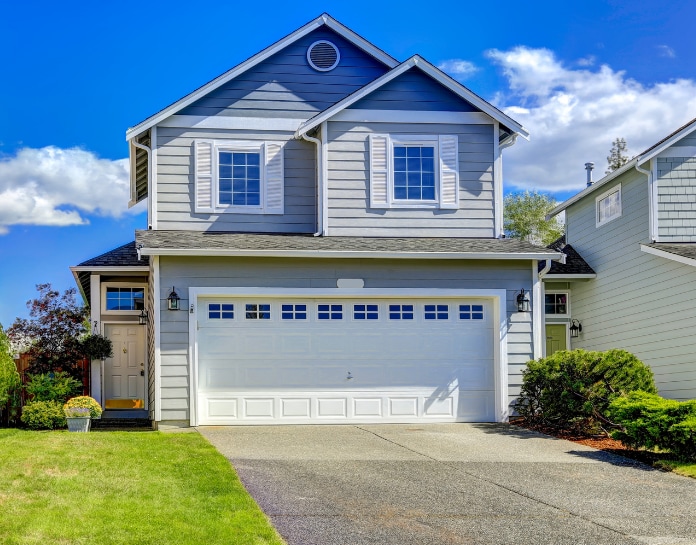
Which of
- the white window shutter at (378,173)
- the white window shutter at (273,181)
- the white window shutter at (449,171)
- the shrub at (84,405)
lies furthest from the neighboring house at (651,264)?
the shrub at (84,405)

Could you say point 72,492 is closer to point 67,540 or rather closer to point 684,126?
point 67,540

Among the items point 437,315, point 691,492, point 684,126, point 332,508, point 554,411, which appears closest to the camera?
point 332,508

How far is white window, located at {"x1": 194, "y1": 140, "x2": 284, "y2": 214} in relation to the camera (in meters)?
15.8

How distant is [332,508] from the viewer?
779cm

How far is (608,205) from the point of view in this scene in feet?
65.8

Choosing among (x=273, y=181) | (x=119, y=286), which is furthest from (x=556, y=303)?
(x=119, y=286)

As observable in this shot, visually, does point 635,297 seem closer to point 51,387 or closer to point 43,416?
point 51,387

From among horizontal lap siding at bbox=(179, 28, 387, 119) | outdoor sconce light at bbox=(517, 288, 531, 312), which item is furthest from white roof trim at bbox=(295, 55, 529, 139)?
outdoor sconce light at bbox=(517, 288, 531, 312)

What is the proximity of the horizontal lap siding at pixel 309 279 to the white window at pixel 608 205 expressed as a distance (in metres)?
5.46

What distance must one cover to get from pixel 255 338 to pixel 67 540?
814 centimetres

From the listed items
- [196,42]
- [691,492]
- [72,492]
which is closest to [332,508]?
[72,492]

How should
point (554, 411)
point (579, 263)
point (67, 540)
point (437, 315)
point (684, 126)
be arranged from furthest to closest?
point (579, 263) → point (684, 126) → point (437, 315) → point (554, 411) → point (67, 540)

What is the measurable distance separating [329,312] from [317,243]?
3.89 ft

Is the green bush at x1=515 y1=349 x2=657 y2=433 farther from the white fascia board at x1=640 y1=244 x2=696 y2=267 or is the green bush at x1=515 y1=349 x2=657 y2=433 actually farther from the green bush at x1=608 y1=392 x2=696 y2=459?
the white fascia board at x1=640 y1=244 x2=696 y2=267
